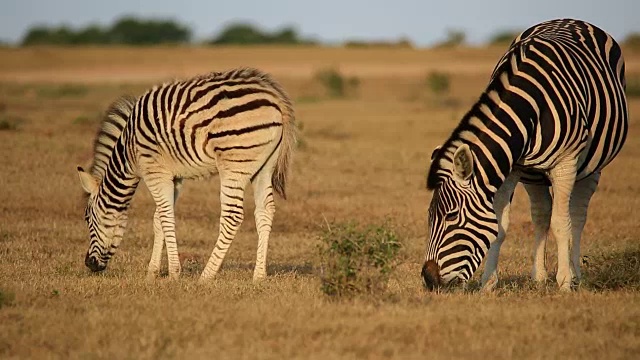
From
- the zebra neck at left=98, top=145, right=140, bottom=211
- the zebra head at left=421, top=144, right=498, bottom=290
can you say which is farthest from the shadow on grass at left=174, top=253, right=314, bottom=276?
the zebra head at left=421, top=144, right=498, bottom=290

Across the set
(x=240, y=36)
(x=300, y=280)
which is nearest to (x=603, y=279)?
(x=300, y=280)

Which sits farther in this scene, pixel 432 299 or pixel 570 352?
pixel 432 299

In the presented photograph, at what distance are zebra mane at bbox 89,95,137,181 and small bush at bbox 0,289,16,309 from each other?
2.84 meters

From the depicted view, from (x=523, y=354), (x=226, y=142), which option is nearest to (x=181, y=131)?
(x=226, y=142)

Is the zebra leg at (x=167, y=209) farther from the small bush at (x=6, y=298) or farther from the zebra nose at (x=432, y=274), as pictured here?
the zebra nose at (x=432, y=274)

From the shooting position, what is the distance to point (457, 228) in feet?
27.0

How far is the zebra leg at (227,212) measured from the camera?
9633 millimetres

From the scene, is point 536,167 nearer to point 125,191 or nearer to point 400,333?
point 400,333

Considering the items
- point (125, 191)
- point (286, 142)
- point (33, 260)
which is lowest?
point (33, 260)

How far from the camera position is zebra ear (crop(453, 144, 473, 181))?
811cm

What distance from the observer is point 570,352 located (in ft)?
22.1

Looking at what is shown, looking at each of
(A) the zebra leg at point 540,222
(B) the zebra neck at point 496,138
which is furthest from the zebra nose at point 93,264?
(A) the zebra leg at point 540,222

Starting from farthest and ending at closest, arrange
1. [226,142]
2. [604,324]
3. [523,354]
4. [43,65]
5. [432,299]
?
[43,65] → [226,142] → [432,299] → [604,324] → [523,354]

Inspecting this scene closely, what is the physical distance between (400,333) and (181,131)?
12.1ft
